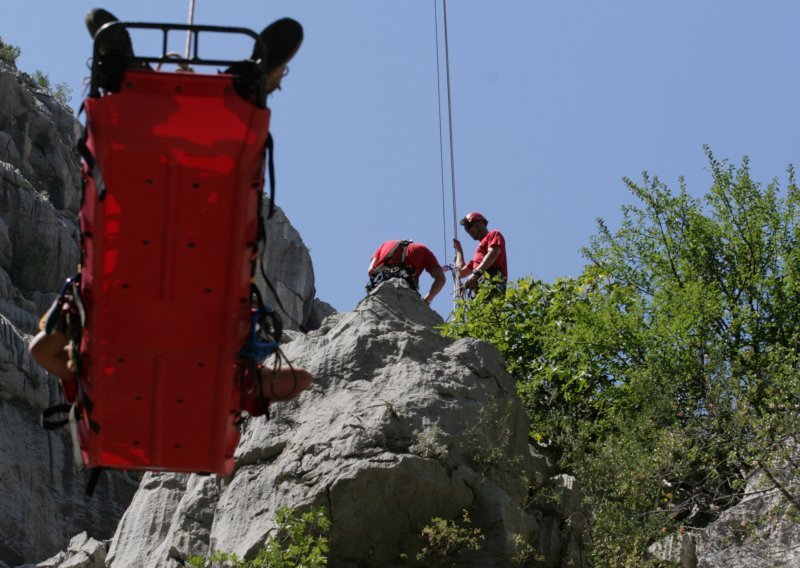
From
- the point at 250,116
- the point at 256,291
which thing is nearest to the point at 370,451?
the point at 256,291

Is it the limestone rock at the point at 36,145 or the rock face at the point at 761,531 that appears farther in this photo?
the limestone rock at the point at 36,145

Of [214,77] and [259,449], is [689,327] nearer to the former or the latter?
[259,449]

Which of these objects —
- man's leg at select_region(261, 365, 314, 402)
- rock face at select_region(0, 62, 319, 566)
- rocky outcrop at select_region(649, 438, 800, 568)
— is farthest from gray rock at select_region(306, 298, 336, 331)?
man's leg at select_region(261, 365, 314, 402)

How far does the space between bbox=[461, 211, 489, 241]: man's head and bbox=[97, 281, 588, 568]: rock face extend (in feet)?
7.72

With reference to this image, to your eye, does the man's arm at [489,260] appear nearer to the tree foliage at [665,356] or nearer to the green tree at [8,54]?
the tree foliage at [665,356]

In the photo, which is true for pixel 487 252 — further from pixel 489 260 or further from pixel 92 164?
pixel 92 164

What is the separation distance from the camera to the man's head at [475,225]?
16.1 metres

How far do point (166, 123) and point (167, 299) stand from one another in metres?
0.98

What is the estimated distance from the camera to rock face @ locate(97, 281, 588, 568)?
12.0m

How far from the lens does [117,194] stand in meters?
7.53

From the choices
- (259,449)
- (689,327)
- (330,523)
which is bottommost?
(330,523)

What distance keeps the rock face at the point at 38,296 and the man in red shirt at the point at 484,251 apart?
4.40 metres

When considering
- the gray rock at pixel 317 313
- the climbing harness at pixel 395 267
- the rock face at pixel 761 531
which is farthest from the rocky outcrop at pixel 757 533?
the gray rock at pixel 317 313

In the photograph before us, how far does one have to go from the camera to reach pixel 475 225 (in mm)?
16062
